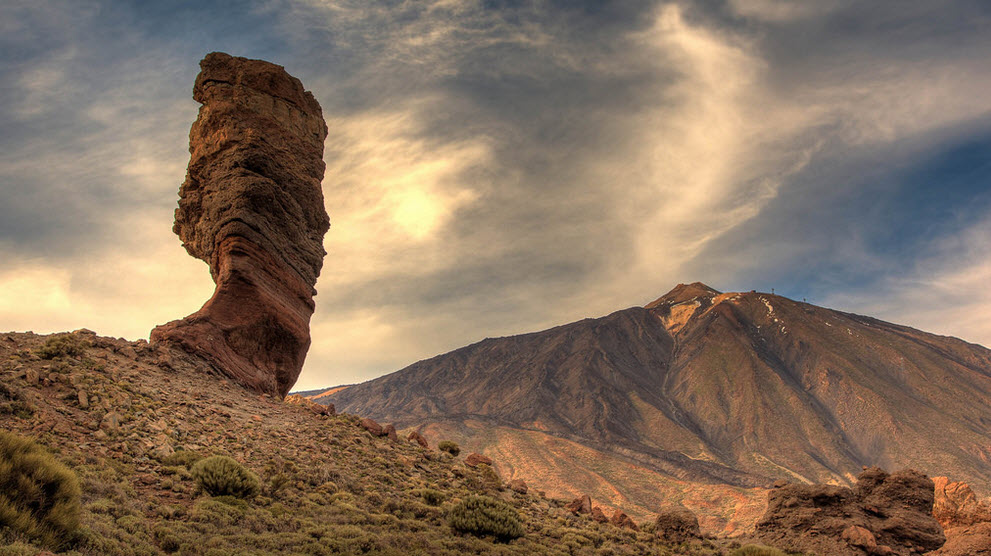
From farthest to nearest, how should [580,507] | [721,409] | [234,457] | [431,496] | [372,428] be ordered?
1. [721,409]
2. [580,507]
3. [372,428]
4. [431,496]
5. [234,457]

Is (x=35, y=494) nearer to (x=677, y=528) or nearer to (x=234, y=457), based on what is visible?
(x=234, y=457)

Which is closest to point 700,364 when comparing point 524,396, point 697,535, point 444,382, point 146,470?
point 524,396

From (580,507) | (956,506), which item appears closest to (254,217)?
(580,507)

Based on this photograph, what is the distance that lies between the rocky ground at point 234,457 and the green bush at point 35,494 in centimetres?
36

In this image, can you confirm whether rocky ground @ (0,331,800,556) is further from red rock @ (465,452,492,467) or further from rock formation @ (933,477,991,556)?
rock formation @ (933,477,991,556)

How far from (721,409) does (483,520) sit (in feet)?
477

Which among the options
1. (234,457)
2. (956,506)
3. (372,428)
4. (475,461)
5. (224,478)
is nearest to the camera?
(224,478)

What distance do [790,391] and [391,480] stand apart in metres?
155

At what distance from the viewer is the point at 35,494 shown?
7.71 m

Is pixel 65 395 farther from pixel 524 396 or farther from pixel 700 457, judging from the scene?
pixel 524 396

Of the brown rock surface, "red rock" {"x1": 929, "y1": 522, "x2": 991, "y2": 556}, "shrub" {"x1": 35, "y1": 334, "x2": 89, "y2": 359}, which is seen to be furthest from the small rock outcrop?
"shrub" {"x1": 35, "y1": 334, "x2": 89, "y2": 359}

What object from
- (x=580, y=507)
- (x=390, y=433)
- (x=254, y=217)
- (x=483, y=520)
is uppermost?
(x=254, y=217)

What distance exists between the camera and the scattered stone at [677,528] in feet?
71.0

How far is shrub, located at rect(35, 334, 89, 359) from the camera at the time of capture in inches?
631
